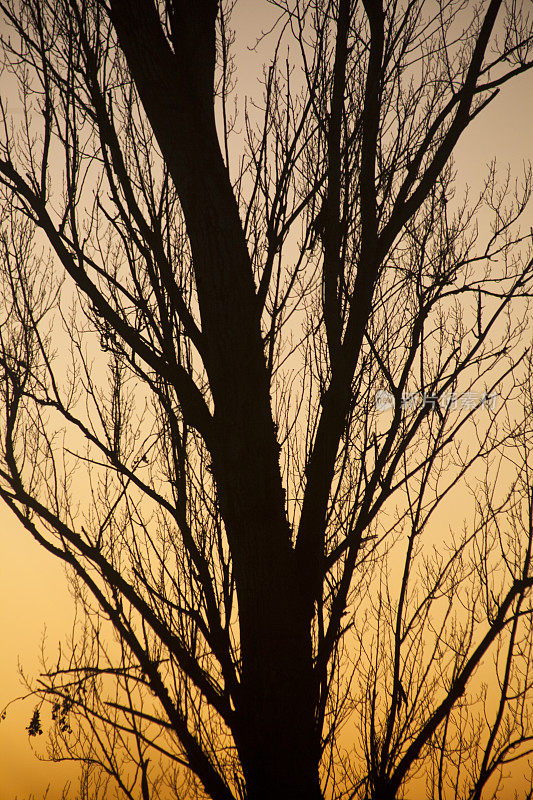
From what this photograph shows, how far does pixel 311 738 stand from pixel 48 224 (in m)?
1.94

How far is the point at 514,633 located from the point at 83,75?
4406 millimetres

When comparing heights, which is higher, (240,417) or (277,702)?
(240,417)

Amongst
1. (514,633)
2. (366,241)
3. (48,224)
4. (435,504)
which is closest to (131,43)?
(48,224)

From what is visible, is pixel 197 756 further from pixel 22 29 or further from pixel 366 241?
pixel 22 29

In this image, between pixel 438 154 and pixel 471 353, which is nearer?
pixel 438 154

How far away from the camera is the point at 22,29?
294 cm

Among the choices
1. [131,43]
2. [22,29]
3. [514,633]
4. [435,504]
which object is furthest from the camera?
[514,633]

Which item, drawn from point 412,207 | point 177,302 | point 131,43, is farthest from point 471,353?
point 131,43

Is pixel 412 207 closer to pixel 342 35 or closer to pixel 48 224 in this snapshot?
pixel 342 35

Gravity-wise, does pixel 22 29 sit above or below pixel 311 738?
above

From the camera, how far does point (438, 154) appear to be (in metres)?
2.32

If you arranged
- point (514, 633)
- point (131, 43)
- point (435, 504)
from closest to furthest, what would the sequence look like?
point (131, 43) < point (435, 504) < point (514, 633)

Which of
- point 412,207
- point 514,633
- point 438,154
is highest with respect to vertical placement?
point 438,154

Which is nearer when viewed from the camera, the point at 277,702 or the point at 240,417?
the point at 277,702
